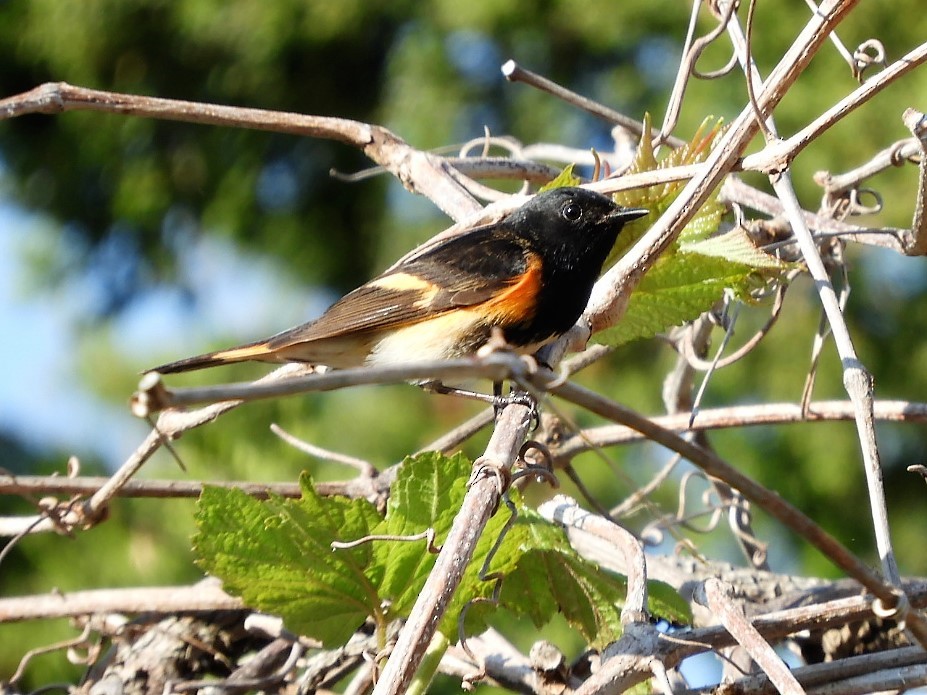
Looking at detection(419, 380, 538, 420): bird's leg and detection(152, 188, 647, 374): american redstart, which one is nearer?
detection(419, 380, 538, 420): bird's leg

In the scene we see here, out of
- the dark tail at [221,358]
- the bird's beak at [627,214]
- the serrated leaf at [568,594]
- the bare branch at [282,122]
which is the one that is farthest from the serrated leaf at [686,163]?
the dark tail at [221,358]

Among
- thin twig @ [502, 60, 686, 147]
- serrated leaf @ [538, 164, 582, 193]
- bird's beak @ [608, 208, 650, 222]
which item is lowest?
bird's beak @ [608, 208, 650, 222]

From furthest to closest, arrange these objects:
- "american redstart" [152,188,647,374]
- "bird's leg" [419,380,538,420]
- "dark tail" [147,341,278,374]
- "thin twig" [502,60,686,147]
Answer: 1. "american redstart" [152,188,647,374]
2. "dark tail" [147,341,278,374]
3. "thin twig" [502,60,686,147]
4. "bird's leg" [419,380,538,420]

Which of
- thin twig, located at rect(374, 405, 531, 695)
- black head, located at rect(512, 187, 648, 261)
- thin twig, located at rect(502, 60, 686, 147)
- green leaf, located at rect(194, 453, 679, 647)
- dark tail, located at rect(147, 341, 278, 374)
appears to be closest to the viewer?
thin twig, located at rect(374, 405, 531, 695)

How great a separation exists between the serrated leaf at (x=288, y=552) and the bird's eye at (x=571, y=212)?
1.29 meters

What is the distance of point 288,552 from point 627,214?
1.30 m

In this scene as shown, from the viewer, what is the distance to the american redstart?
9.39ft

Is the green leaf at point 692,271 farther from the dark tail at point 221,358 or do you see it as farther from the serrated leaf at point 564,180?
the dark tail at point 221,358

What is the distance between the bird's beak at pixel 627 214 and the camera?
255 centimetres

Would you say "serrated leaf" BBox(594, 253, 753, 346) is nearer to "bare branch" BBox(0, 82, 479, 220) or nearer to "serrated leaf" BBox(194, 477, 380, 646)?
"bare branch" BBox(0, 82, 479, 220)

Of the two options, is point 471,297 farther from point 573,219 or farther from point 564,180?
point 564,180

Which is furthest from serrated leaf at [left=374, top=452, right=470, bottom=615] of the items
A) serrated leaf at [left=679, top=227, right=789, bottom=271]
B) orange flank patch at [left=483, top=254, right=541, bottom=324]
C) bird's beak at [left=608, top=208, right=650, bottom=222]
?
orange flank patch at [left=483, top=254, right=541, bottom=324]

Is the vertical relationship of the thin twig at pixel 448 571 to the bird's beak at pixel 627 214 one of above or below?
below

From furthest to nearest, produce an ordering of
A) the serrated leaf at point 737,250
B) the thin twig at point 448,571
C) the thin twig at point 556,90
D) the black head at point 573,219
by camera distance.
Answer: the black head at point 573,219, the thin twig at point 556,90, the serrated leaf at point 737,250, the thin twig at point 448,571
